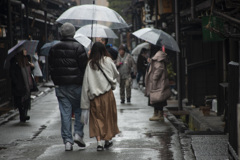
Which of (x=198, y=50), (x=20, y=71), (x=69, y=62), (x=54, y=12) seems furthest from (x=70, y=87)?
(x=54, y=12)

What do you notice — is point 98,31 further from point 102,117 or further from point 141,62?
point 141,62

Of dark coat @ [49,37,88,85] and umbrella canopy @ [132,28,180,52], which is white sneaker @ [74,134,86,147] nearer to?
dark coat @ [49,37,88,85]

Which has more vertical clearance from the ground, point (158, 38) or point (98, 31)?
point (98, 31)

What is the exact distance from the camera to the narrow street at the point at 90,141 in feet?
26.7

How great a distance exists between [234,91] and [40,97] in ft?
48.6

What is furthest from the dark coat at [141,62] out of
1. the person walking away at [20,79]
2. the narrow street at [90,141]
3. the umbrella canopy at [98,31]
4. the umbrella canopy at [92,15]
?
the umbrella canopy at [92,15]

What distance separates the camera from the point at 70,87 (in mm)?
8625

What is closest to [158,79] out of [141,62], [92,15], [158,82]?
[158,82]

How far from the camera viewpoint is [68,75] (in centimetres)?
857

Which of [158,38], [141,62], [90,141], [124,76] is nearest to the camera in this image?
[90,141]

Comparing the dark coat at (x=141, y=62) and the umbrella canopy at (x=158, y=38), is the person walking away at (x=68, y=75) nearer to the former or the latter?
the umbrella canopy at (x=158, y=38)

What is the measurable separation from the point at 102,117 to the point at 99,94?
15.9 inches

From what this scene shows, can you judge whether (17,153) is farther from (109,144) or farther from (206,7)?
(206,7)

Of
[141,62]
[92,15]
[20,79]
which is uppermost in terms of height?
[92,15]
